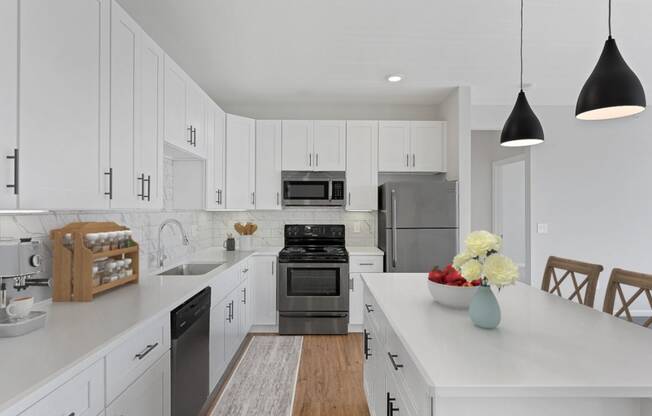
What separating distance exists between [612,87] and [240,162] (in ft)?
10.7

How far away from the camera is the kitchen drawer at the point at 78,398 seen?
0.93 meters

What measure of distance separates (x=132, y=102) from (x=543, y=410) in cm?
222

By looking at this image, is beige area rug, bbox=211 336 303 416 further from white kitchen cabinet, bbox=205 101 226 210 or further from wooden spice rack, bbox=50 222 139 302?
white kitchen cabinet, bbox=205 101 226 210

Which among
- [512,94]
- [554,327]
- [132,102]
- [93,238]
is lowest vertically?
[554,327]

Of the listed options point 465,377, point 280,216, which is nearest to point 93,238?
point 465,377

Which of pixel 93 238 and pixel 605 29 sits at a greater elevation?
pixel 605 29

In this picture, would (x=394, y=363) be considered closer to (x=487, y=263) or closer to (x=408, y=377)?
(x=408, y=377)

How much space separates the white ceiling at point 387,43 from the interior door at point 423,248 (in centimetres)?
156

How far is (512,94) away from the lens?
3.88m

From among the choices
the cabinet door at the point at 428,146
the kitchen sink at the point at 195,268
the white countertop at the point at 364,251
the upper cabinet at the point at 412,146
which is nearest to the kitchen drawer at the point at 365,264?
the white countertop at the point at 364,251

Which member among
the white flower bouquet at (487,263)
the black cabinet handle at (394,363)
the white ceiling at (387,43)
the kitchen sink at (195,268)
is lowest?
the black cabinet handle at (394,363)

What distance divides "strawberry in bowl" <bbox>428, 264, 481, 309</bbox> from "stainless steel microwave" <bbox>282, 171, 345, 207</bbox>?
2.43 metres

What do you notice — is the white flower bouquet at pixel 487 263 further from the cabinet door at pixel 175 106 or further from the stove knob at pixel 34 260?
the cabinet door at pixel 175 106

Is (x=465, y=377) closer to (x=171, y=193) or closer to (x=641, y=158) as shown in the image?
(x=171, y=193)
